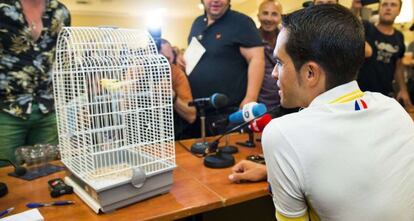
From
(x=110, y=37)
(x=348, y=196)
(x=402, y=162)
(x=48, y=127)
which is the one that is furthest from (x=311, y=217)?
(x=48, y=127)

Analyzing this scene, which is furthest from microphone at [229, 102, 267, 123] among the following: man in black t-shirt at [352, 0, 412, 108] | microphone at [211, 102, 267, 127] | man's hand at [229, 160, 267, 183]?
man in black t-shirt at [352, 0, 412, 108]

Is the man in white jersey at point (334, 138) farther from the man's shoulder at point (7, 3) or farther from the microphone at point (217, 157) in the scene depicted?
the man's shoulder at point (7, 3)

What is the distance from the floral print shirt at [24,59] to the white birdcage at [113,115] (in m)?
0.37

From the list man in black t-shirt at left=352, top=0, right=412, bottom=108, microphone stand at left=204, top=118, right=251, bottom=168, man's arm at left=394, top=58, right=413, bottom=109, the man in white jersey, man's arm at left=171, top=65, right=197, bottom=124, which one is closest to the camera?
the man in white jersey

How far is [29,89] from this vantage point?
1453 mm

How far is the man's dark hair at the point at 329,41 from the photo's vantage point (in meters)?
0.76

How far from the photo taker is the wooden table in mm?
947

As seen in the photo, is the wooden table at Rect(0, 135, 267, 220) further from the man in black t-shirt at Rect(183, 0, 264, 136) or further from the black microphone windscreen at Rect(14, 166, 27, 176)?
the man in black t-shirt at Rect(183, 0, 264, 136)

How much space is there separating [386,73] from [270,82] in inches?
54.1

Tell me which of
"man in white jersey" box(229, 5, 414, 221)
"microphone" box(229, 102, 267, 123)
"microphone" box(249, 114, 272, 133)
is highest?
"man in white jersey" box(229, 5, 414, 221)

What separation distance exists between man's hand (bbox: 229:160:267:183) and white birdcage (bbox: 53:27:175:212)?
24 centimetres

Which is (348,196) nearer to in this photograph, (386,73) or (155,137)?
(155,137)

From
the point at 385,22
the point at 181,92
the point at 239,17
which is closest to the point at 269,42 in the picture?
the point at 239,17

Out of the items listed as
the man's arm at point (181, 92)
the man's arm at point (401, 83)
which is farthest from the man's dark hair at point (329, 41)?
the man's arm at point (401, 83)
